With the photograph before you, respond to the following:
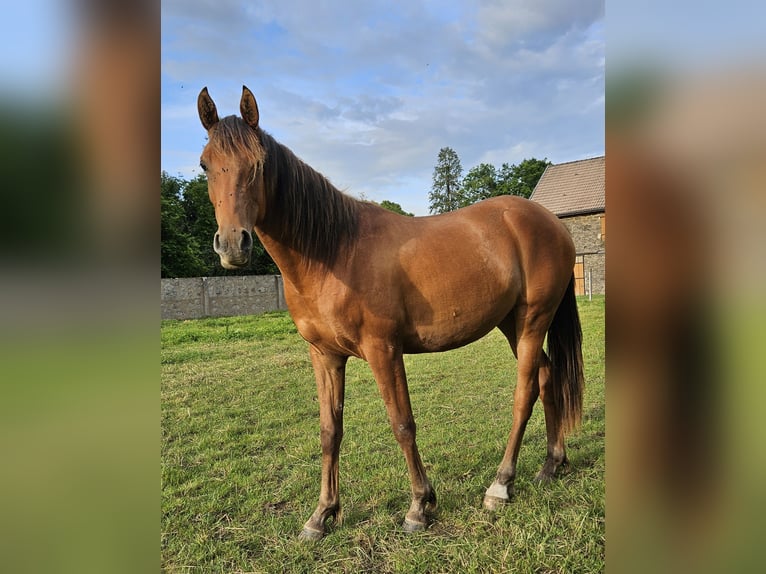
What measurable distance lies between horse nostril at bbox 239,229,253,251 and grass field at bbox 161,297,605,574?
5.84 ft

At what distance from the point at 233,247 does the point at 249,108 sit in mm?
818

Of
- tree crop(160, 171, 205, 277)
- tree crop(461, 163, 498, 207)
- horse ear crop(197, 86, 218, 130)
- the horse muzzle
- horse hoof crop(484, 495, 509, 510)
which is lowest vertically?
horse hoof crop(484, 495, 509, 510)

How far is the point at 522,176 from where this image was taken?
42406 millimetres

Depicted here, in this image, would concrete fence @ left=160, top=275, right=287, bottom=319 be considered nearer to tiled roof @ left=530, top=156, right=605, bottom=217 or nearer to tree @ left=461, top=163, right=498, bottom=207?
tiled roof @ left=530, top=156, right=605, bottom=217

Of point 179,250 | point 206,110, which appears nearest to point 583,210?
point 179,250

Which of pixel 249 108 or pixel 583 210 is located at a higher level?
pixel 583 210

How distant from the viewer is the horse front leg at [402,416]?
2.76 m

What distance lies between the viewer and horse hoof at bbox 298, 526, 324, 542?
106 inches

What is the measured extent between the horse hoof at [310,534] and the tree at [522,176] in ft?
135

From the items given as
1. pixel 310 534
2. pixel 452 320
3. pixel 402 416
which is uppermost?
pixel 452 320

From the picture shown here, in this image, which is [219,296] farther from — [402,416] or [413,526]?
[413,526]
